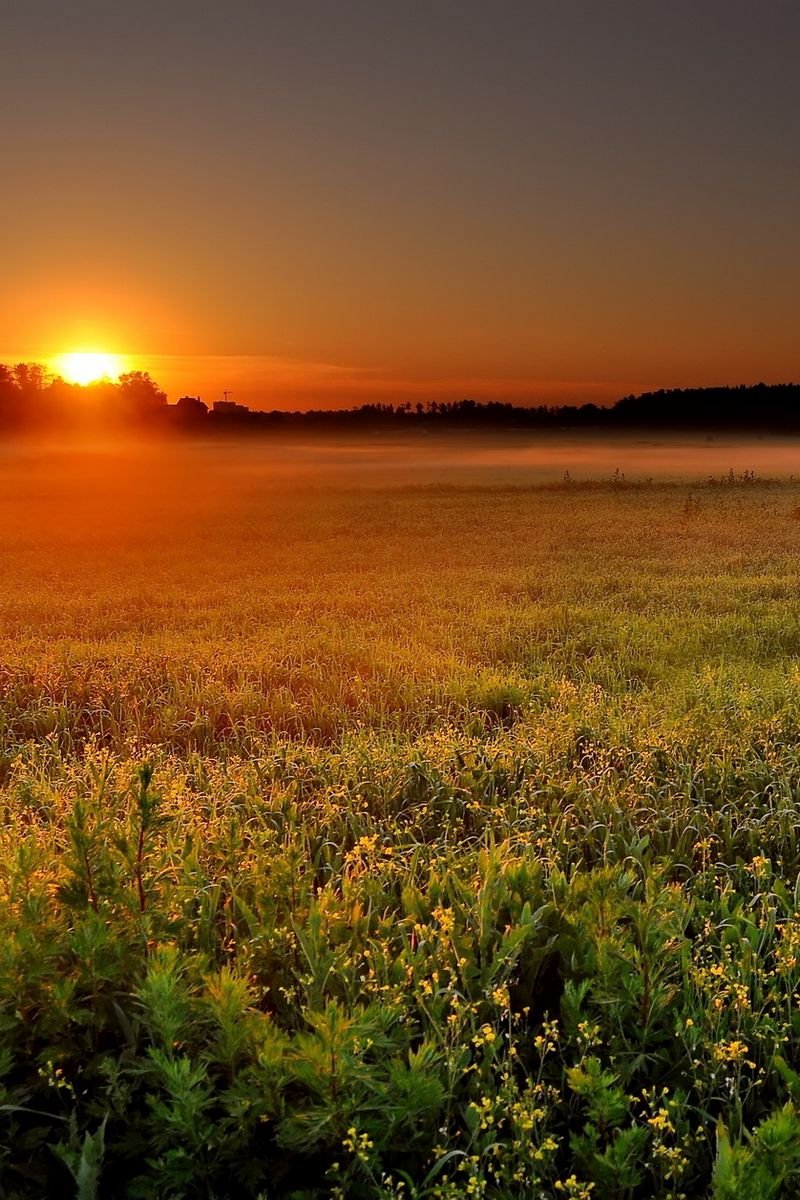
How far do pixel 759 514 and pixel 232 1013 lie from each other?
22.1 meters

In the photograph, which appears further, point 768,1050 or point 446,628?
point 446,628

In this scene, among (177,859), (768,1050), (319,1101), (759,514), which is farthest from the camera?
(759,514)

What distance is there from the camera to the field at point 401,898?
2.32 meters

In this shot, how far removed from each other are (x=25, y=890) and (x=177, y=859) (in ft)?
3.43

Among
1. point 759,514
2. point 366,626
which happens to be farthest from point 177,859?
point 759,514

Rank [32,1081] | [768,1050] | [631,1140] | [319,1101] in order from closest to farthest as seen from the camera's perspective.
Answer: [631,1140] → [319,1101] → [32,1081] → [768,1050]

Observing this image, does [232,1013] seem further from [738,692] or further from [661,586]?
[661,586]

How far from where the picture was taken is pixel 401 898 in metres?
3.72

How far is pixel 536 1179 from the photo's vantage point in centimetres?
215

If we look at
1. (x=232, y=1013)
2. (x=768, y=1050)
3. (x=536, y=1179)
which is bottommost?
(x=768, y=1050)

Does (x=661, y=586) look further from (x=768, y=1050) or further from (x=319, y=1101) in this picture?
(x=319, y=1101)

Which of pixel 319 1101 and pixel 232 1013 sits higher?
pixel 232 1013

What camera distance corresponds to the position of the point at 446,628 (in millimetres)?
9258

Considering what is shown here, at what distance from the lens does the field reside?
7.61 feet
